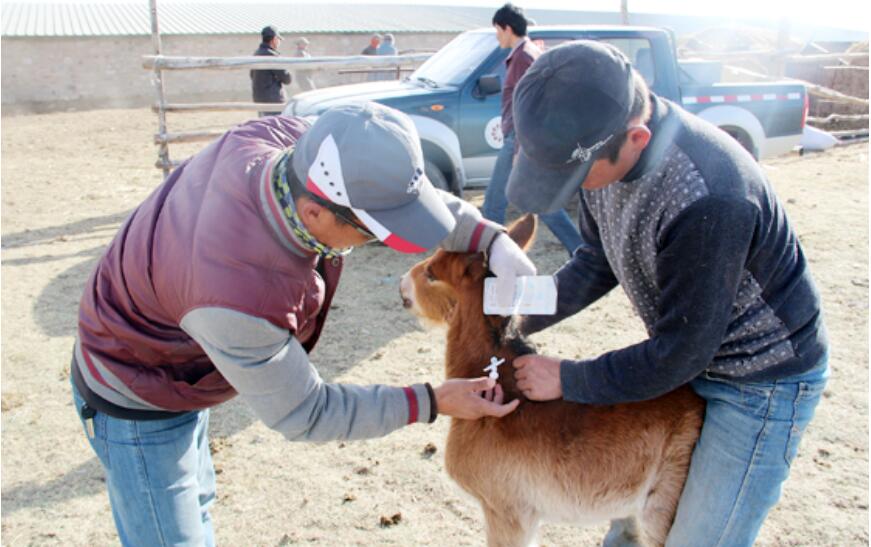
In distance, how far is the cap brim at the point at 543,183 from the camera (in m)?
1.90

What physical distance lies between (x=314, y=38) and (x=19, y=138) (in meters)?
18.0

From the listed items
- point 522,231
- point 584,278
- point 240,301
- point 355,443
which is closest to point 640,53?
point 522,231

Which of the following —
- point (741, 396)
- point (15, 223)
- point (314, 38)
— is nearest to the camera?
point (741, 396)

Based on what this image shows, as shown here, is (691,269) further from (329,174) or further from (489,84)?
(489,84)

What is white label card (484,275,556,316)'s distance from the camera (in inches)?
100

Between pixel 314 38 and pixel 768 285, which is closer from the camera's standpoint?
pixel 768 285

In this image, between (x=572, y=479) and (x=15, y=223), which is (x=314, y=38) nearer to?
(x=15, y=223)

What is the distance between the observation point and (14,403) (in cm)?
462

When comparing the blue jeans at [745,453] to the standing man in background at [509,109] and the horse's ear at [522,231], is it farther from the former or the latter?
the standing man in background at [509,109]

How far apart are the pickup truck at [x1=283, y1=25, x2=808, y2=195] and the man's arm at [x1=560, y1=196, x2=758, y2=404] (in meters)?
Answer: 5.63

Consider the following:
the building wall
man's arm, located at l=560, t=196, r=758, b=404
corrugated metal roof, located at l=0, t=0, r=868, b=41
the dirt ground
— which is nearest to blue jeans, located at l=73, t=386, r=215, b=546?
the dirt ground

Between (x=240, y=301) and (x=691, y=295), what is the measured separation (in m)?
1.25

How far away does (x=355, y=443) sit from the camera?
4.20 m

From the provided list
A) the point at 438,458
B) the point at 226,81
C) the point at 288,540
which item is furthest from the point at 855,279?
the point at 226,81
